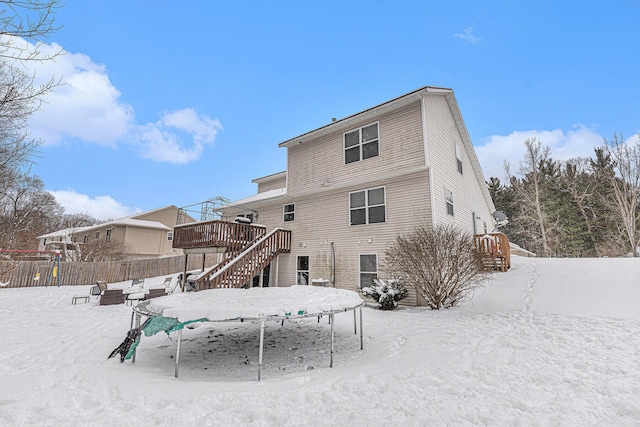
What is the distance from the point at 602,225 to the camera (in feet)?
84.1

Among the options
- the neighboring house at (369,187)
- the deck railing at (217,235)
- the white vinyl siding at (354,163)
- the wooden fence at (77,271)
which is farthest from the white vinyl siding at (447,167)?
the wooden fence at (77,271)

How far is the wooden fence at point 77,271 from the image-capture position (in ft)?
53.8

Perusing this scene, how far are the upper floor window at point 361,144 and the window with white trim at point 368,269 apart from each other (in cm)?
431

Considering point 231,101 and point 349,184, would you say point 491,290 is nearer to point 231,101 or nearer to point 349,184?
point 349,184

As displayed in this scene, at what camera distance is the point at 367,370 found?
4.48m

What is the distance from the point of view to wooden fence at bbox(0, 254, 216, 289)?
16406 mm

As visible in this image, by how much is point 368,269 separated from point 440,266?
126 inches

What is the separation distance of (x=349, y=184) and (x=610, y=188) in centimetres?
2674

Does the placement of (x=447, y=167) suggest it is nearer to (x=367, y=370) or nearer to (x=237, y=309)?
(x=367, y=370)

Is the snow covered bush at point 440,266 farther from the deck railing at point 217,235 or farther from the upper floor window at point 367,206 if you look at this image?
the deck railing at point 217,235

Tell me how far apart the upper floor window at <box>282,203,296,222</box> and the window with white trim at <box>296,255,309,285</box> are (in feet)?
7.05

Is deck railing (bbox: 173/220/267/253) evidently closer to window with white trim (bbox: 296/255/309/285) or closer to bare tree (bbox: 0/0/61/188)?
window with white trim (bbox: 296/255/309/285)

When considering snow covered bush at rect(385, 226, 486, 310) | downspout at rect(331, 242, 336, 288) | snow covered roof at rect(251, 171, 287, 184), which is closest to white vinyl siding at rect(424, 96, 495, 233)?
snow covered bush at rect(385, 226, 486, 310)

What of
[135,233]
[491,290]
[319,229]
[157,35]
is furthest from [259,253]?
[135,233]
